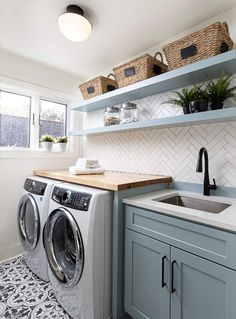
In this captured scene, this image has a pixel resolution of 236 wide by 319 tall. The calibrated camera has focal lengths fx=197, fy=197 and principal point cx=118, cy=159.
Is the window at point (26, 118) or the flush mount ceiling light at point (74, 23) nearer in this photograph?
the flush mount ceiling light at point (74, 23)

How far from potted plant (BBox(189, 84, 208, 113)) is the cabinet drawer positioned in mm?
831

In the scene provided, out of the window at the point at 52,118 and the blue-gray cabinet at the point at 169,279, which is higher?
the window at the point at 52,118

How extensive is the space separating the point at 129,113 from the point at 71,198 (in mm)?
1117

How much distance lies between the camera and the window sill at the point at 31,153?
2.22 meters

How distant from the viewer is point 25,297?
1.66 m

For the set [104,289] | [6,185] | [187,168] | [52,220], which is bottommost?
[104,289]

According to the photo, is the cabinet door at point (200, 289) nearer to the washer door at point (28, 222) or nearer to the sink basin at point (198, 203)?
the sink basin at point (198, 203)

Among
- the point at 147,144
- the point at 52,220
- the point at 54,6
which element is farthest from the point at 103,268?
the point at 54,6

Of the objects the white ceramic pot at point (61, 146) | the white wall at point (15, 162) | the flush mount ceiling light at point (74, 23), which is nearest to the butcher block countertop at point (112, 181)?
the white wall at point (15, 162)

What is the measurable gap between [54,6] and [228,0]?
51.8 inches

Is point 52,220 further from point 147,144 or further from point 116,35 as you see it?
point 116,35

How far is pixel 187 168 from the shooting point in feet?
5.92

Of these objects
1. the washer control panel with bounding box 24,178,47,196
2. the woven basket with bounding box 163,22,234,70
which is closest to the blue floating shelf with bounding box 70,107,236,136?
the woven basket with bounding box 163,22,234,70

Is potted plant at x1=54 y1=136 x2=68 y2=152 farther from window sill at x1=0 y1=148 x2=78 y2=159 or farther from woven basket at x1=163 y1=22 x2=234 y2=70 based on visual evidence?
woven basket at x1=163 y1=22 x2=234 y2=70
